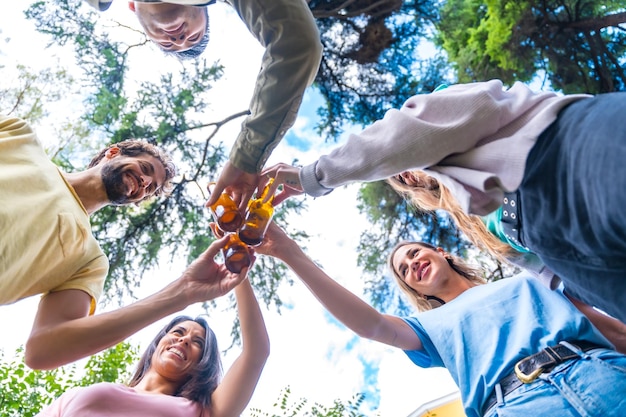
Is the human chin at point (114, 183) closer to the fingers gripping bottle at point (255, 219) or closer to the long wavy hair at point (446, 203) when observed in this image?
the fingers gripping bottle at point (255, 219)

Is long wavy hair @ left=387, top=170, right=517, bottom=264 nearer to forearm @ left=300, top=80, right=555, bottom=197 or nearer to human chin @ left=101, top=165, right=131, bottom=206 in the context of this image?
forearm @ left=300, top=80, right=555, bottom=197

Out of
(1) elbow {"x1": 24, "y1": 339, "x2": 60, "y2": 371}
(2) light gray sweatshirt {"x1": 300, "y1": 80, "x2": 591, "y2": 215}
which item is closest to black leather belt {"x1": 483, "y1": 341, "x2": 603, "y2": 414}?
(2) light gray sweatshirt {"x1": 300, "y1": 80, "x2": 591, "y2": 215}

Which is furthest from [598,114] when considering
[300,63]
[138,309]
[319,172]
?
[138,309]

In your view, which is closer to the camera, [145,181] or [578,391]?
[578,391]

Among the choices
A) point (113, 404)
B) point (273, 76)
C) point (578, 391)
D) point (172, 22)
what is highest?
point (172, 22)

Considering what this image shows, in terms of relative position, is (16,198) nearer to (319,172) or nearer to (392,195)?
(319,172)

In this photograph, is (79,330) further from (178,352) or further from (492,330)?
(492,330)

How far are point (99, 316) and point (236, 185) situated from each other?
47 centimetres

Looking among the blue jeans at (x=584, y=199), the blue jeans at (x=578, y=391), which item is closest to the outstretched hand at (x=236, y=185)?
the blue jeans at (x=584, y=199)

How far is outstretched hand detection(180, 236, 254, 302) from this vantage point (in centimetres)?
140

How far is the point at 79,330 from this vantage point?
1.24 m

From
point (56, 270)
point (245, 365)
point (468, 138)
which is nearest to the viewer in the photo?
point (468, 138)

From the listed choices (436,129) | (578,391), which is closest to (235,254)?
(436,129)

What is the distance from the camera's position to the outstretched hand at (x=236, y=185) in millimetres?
1338
